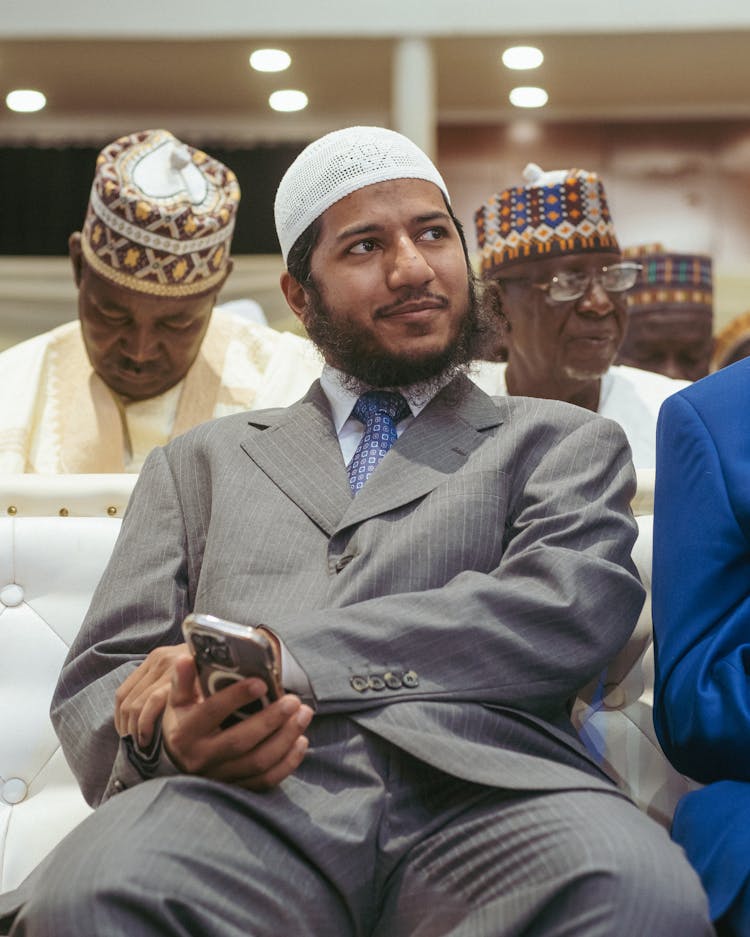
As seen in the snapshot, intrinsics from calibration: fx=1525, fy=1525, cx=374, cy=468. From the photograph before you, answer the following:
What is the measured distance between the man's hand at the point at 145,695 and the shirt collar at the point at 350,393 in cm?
62

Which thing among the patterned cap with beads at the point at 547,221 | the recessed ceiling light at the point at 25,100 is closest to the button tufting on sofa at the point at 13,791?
the patterned cap with beads at the point at 547,221

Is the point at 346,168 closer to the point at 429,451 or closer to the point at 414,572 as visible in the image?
the point at 429,451

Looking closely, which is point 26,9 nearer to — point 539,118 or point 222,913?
point 539,118

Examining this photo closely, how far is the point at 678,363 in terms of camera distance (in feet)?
21.0

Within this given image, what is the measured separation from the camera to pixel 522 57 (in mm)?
6672

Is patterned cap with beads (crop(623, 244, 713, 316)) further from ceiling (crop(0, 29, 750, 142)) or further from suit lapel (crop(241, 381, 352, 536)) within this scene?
suit lapel (crop(241, 381, 352, 536))

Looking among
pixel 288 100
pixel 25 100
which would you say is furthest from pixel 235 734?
pixel 25 100

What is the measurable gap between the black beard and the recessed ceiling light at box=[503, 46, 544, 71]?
4050 mm

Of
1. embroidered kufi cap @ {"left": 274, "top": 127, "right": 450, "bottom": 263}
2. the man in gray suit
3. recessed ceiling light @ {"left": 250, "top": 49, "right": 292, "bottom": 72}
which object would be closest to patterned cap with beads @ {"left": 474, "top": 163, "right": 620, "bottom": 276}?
recessed ceiling light @ {"left": 250, "top": 49, "right": 292, "bottom": 72}

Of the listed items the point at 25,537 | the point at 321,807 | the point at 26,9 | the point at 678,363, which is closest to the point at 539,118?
the point at 678,363

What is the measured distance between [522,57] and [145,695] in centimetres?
510

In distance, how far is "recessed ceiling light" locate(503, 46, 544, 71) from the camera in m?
6.57

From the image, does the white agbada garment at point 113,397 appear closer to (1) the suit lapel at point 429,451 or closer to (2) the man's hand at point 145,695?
(1) the suit lapel at point 429,451

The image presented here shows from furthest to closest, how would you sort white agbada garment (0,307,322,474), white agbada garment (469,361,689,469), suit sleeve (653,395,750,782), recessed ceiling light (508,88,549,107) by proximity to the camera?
1. recessed ceiling light (508,88,549,107)
2. white agbada garment (469,361,689,469)
3. white agbada garment (0,307,322,474)
4. suit sleeve (653,395,750,782)
